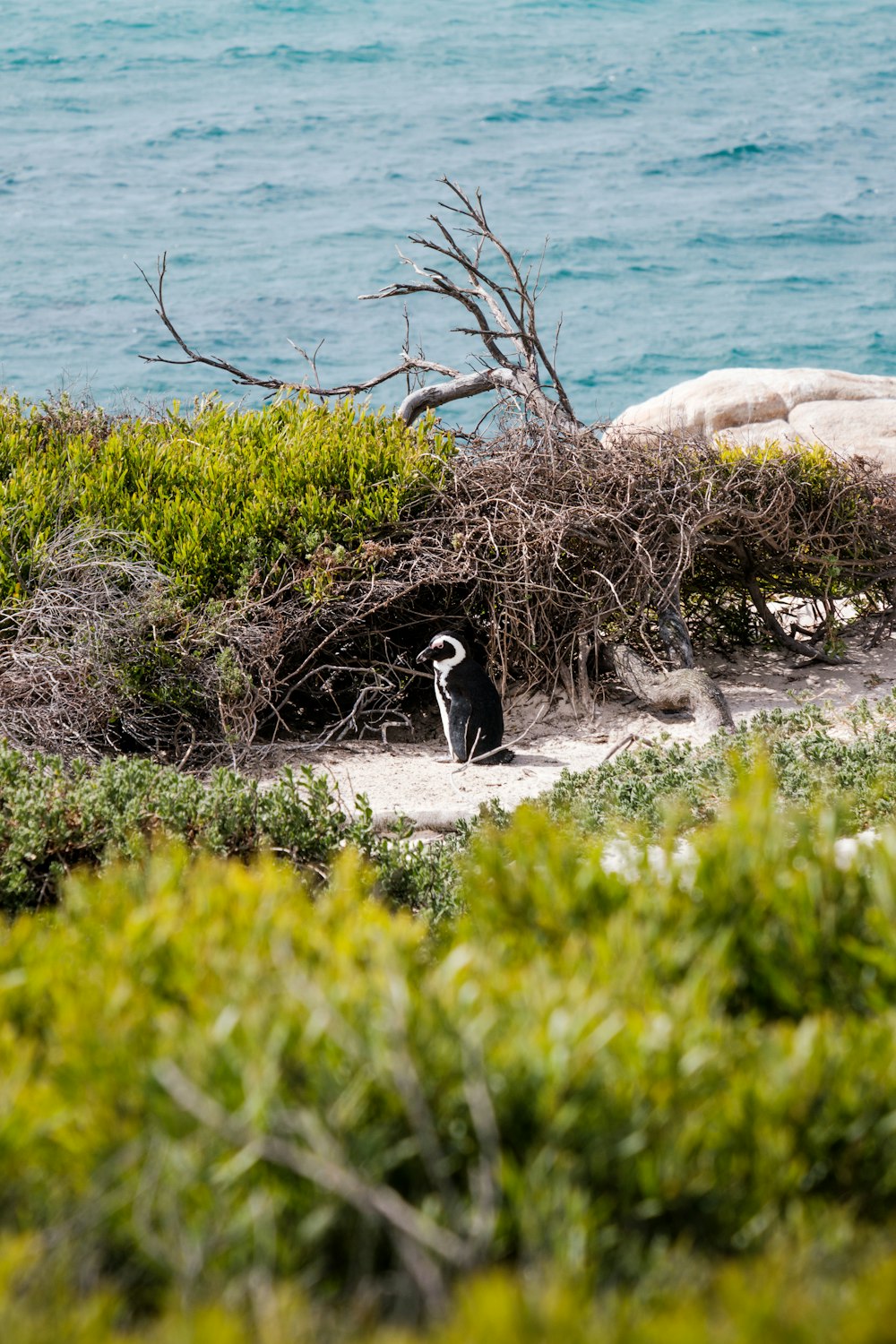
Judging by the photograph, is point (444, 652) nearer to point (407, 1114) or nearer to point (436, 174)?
point (407, 1114)

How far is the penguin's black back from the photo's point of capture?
243 inches

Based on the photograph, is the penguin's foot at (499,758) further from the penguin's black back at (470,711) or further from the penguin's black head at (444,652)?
the penguin's black head at (444,652)

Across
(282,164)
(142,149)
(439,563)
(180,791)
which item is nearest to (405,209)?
(282,164)

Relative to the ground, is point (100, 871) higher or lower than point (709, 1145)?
lower

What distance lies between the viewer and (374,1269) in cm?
145

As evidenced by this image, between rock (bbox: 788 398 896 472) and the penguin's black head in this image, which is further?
rock (bbox: 788 398 896 472)

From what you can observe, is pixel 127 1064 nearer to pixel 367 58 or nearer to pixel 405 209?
pixel 405 209

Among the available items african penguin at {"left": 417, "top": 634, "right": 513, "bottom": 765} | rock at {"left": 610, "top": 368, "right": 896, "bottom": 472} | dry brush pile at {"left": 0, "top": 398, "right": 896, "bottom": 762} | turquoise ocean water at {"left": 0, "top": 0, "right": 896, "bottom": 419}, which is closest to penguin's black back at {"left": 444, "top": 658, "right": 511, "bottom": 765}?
african penguin at {"left": 417, "top": 634, "right": 513, "bottom": 765}

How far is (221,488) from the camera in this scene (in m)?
6.71

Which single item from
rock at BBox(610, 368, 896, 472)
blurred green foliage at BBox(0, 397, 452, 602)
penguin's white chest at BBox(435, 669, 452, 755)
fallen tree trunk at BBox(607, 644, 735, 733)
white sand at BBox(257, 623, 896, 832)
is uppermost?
blurred green foliage at BBox(0, 397, 452, 602)

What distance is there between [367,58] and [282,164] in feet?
24.0

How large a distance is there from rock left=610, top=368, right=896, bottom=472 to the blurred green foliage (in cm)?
361

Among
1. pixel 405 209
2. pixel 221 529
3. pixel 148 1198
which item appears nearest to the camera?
pixel 148 1198

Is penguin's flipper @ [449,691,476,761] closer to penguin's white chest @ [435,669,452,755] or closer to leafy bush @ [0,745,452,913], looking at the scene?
penguin's white chest @ [435,669,452,755]
